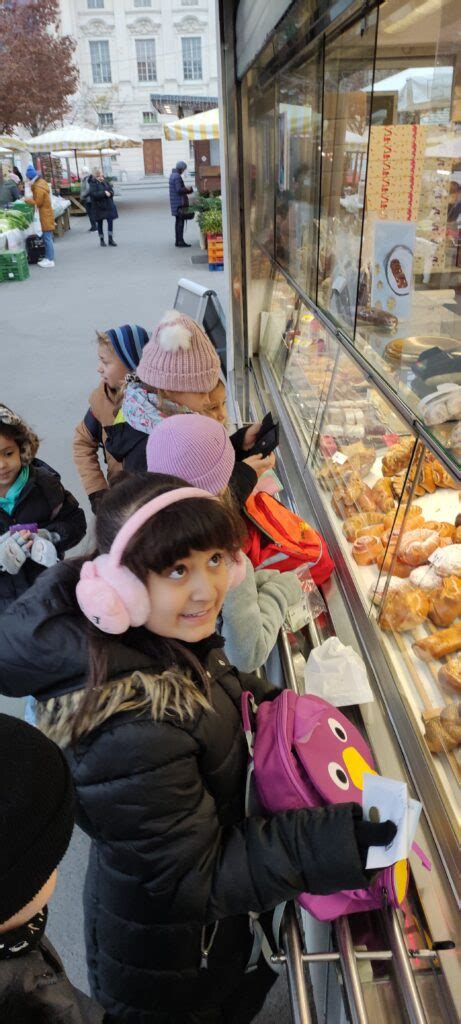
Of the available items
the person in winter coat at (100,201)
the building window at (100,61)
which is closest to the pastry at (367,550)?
the person in winter coat at (100,201)

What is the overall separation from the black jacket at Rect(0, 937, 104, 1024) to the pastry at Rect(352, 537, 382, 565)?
5.70 ft

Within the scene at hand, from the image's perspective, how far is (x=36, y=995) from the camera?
2.96 feet

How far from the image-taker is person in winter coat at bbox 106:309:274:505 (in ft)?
7.86

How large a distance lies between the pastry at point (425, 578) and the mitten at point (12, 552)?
1.48 meters

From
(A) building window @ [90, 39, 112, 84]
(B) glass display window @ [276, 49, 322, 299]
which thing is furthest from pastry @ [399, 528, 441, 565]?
(A) building window @ [90, 39, 112, 84]

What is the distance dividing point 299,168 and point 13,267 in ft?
35.6

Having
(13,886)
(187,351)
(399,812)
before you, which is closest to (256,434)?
(187,351)

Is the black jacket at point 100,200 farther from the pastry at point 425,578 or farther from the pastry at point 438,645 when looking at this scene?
the pastry at point 438,645

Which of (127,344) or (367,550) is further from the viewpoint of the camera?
(127,344)

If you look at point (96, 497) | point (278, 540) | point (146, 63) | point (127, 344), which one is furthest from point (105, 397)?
point (146, 63)

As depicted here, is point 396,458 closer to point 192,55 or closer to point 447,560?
point 447,560

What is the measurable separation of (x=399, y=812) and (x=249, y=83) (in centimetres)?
550

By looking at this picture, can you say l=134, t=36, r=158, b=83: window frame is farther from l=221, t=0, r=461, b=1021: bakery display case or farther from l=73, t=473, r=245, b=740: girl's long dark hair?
l=73, t=473, r=245, b=740: girl's long dark hair

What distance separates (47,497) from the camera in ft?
9.28
